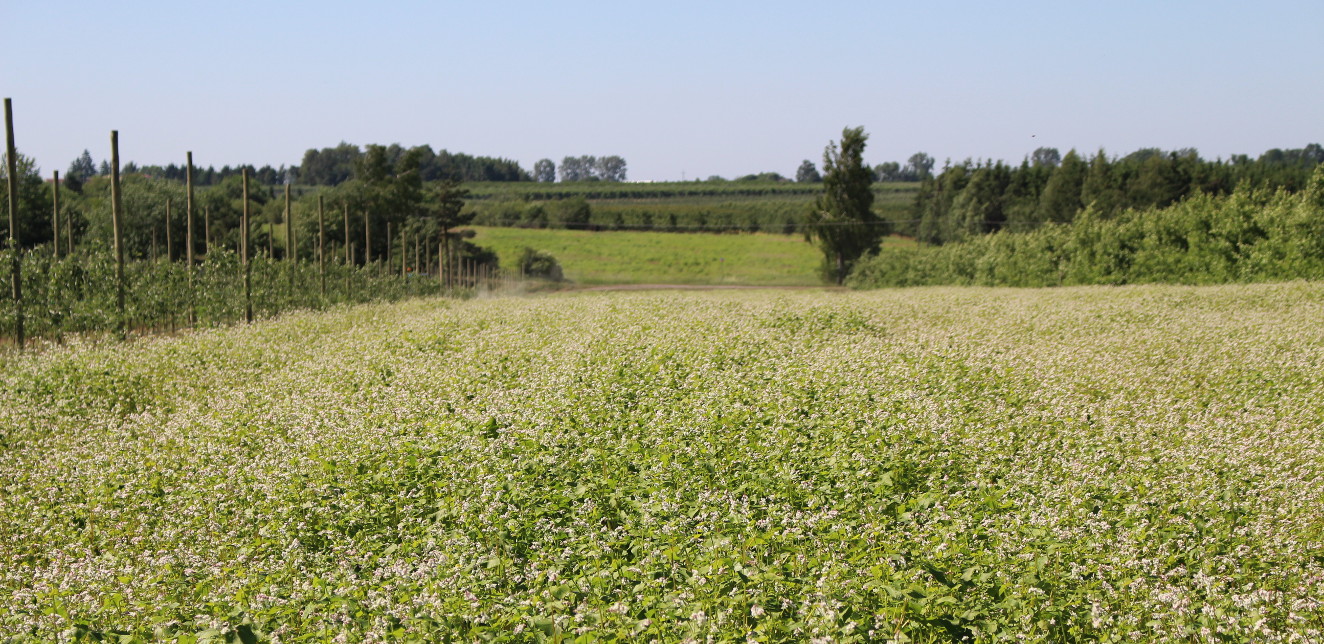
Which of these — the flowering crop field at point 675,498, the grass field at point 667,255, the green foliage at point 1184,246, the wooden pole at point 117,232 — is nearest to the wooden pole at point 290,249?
the wooden pole at point 117,232

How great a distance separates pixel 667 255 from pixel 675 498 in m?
104

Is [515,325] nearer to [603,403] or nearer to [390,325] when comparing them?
[390,325]

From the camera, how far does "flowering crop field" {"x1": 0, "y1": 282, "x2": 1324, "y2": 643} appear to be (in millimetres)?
6070

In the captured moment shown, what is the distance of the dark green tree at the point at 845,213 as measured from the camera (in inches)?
3615

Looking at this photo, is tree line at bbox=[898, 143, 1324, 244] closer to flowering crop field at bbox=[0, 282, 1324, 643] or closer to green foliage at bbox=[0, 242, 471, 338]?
green foliage at bbox=[0, 242, 471, 338]

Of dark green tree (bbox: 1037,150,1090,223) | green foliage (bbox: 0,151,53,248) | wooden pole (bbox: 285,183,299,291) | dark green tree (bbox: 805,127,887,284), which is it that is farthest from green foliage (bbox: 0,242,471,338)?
dark green tree (bbox: 1037,150,1090,223)

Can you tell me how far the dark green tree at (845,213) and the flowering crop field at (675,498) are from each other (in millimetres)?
75576

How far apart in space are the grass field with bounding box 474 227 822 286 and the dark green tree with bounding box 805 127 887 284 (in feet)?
13.1

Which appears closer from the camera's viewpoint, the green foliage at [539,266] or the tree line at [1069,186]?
the tree line at [1069,186]

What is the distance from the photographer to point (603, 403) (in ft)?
39.0

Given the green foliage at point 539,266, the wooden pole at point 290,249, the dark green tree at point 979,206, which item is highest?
the dark green tree at point 979,206

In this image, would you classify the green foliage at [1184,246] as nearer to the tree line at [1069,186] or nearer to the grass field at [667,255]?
the tree line at [1069,186]

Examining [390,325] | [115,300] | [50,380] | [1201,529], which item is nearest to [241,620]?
[1201,529]

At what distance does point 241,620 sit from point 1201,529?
6954mm
